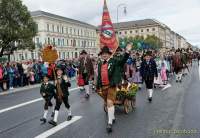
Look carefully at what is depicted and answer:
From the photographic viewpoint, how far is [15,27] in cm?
5481

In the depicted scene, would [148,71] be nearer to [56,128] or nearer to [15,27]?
[56,128]

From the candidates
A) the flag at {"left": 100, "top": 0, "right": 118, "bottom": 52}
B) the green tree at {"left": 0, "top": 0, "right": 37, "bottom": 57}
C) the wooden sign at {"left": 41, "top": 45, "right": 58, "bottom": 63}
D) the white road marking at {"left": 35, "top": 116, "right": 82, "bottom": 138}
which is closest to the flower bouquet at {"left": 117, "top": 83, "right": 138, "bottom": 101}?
the white road marking at {"left": 35, "top": 116, "right": 82, "bottom": 138}

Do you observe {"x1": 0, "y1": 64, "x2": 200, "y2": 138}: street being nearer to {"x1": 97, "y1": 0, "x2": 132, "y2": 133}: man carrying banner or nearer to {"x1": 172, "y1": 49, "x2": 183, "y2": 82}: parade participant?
{"x1": 97, "y1": 0, "x2": 132, "y2": 133}: man carrying banner

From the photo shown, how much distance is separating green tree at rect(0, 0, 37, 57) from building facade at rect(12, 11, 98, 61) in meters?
26.7

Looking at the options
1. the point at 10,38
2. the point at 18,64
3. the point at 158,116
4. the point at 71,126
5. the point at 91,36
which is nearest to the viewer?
the point at 71,126

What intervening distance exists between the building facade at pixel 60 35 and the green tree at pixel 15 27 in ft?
87.6

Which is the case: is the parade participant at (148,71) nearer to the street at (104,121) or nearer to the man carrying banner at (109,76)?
the street at (104,121)

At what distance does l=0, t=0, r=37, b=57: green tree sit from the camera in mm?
53500

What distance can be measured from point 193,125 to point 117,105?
105 inches

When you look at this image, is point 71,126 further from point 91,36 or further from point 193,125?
point 91,36

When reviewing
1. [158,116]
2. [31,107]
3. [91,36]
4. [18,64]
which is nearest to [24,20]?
[18,64]

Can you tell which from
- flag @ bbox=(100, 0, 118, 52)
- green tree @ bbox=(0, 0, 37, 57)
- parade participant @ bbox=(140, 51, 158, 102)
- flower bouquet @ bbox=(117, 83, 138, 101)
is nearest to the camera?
flower bouquet @ bbox=(117, 83, 138, 101)

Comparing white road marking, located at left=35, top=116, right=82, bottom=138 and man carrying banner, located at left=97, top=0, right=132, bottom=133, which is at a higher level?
man carrying banner, located at left=97, top=0, right=132, bottom=133

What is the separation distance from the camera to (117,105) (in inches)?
389
